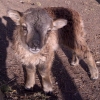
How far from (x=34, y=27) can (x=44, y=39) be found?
1.38ft

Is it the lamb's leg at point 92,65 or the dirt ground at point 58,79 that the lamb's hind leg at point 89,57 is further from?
the dirt ground at point 58,79

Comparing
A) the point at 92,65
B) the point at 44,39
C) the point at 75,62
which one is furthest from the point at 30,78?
the point at 92,65

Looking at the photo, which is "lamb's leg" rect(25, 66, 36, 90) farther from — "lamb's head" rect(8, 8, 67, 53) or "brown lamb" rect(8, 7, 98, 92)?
"lamb's head" rect(8, 8, 67, 53)

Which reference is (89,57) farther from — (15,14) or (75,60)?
(15,14)

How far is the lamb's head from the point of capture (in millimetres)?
5761

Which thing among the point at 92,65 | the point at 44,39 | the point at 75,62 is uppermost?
the point at 44,39

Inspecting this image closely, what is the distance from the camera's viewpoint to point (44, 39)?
611cm

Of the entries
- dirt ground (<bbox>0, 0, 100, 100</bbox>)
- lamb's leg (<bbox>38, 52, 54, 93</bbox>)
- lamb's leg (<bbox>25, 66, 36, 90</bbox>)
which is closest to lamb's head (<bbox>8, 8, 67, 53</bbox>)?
lamb's leg (<bbox>38, 52, 54, 93</bbox>)

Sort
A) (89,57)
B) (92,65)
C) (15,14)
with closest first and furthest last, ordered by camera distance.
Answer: (15,14) → (89,57) → (92,65)

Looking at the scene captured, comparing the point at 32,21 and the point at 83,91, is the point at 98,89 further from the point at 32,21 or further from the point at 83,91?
the point at 32,21

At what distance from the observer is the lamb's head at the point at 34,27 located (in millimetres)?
5761

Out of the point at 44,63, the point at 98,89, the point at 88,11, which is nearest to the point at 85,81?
the point at 98,89

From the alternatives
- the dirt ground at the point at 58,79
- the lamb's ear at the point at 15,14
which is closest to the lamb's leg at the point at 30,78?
the dirt ground at the point at 58,79

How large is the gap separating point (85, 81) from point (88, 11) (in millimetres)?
6397
